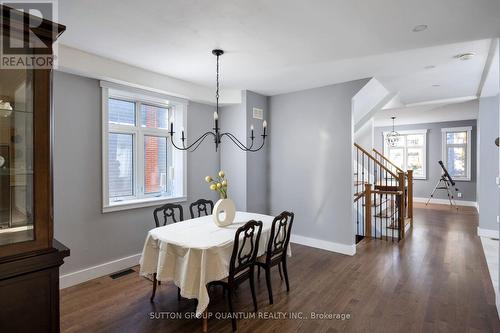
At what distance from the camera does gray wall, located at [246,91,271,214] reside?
466 cm

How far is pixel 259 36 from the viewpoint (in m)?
2.59

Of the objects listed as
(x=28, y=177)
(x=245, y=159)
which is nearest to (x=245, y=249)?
(x=28, y=177)

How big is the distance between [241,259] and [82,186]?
84.5 inches

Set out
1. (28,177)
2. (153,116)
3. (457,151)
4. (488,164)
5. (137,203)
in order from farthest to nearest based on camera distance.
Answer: (457,151), (488,164), (153,116), (137,203), (28,177)

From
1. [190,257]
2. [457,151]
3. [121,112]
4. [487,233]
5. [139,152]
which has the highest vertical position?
[121,112]

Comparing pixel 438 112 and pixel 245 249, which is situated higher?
pixel 438 112

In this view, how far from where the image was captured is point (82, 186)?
3.21 metres

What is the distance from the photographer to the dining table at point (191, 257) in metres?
2.20

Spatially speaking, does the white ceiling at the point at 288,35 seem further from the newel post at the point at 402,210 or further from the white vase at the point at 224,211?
the newel post at the point at 402,210

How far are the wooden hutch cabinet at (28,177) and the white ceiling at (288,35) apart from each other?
3.06 feet

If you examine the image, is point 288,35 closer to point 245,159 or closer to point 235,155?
point 245,159

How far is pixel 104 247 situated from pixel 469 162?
10020 mm

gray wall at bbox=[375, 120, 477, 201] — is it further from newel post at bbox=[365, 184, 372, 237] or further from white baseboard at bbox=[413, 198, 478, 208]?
newel post at bbox=[365, 184, 372, 237]

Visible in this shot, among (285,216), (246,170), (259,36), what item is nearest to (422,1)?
(259,36)
